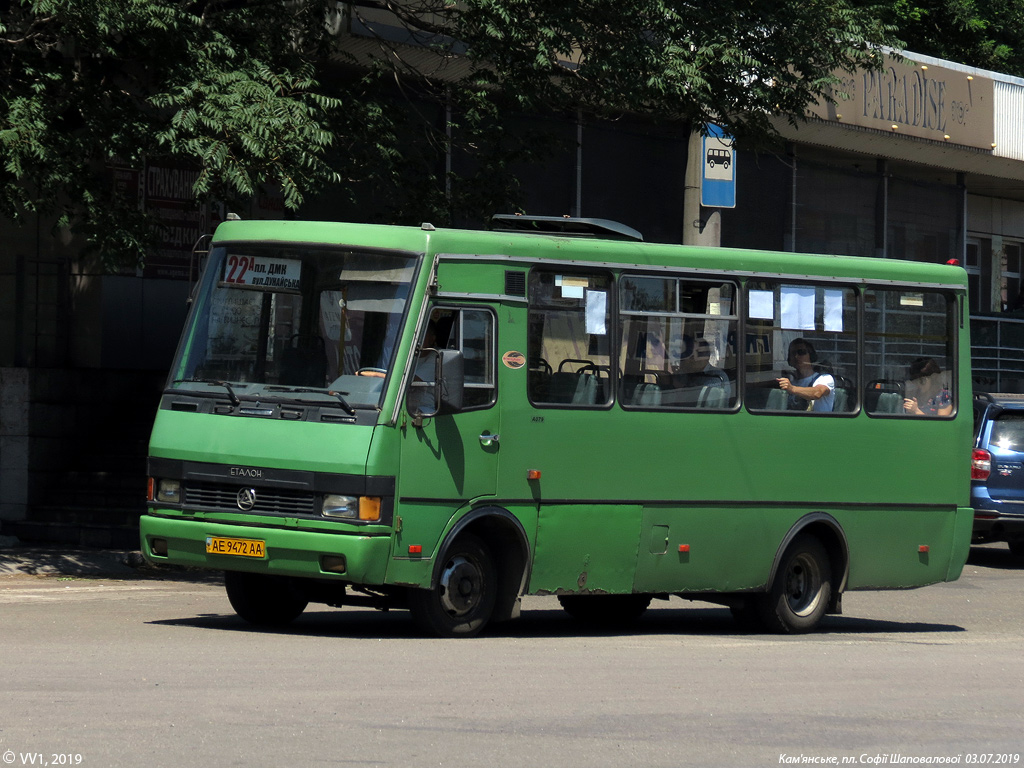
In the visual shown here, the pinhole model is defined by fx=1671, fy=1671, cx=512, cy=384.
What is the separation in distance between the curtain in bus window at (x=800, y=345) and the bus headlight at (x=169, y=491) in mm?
4205

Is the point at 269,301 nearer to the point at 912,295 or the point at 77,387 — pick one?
the point at 912,295

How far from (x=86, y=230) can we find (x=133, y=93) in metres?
1.49

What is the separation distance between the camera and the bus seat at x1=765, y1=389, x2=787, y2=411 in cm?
1238

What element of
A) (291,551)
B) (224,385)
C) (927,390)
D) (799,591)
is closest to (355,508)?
(291,551)

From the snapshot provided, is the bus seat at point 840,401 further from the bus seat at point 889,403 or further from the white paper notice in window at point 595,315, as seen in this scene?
the white paper notice in window at point 595,315

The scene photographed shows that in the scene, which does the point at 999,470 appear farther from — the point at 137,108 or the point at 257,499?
the point at 257,499

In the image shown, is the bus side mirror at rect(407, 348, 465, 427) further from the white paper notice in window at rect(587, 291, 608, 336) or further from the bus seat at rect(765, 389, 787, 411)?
the bus seat at rect(765, 389, 787, 411)

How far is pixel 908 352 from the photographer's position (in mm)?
13266

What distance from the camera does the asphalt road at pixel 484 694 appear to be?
271 inches

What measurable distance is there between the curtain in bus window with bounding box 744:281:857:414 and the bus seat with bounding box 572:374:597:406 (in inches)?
55.8

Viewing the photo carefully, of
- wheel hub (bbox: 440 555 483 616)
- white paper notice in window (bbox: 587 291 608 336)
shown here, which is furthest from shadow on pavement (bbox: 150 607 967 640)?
white paper notice in window (bbox: 587 291 608 336)

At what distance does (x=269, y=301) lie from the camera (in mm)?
10844

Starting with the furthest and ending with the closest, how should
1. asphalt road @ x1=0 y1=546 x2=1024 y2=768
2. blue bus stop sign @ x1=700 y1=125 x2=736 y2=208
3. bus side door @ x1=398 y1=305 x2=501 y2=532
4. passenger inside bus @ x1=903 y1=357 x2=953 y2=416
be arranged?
blue bus stop sign @ x1=700 y1=125 x2=736 y2=208
passenger inside bus @ x1=903 y1=357 x2=953 y2=416
bus side door @ x1=398 y1=305 x2=501 y2=532
asphalt road @ x1=0 y1=546 x2=1024 y2=768

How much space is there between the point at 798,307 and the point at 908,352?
1234 millimetres
